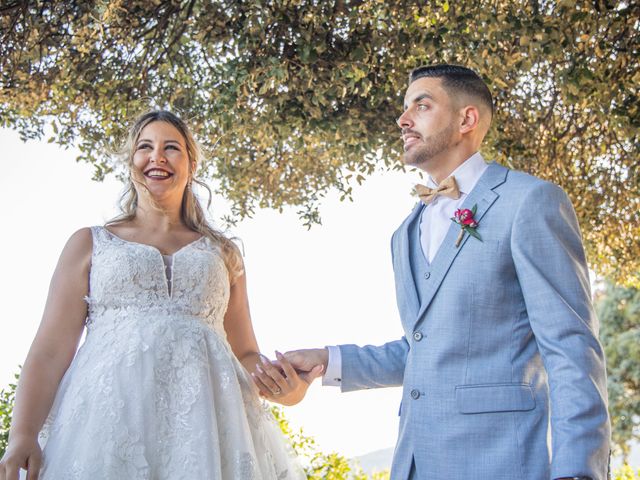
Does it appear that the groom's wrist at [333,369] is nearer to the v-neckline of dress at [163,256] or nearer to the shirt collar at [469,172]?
the v-neckline of dress at [163,256]

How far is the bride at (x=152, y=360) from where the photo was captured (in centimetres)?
269

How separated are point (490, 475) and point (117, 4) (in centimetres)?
393

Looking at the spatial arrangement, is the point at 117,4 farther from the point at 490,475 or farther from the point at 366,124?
the point at 490,475

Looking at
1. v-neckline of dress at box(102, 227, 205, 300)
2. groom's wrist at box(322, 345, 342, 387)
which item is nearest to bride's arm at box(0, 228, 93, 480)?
v-neckline of dress at box(102, 227, 205, 300)

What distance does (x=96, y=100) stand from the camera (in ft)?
21.0

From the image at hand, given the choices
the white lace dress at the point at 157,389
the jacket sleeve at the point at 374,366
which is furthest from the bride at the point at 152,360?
the jacket sleeve at the point at 374,366

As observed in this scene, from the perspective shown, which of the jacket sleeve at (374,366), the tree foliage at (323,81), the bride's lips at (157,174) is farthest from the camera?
the tree foliage at (323,81)

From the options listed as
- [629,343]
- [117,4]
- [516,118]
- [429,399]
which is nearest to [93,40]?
[117,4]

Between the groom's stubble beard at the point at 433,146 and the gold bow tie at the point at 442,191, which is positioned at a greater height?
the groom's stubble beard at the point at 433,146

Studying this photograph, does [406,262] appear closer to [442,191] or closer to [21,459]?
[442,191]

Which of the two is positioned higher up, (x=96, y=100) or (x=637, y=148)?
(x=96, y=100)

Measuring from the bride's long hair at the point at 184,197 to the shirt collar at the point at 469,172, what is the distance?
1.13 m

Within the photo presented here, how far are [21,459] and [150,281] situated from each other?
797 millimetres

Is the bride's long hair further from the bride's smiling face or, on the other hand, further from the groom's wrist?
the groom's wrist
